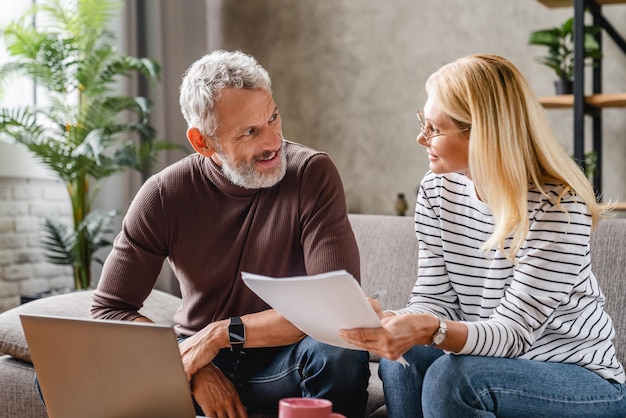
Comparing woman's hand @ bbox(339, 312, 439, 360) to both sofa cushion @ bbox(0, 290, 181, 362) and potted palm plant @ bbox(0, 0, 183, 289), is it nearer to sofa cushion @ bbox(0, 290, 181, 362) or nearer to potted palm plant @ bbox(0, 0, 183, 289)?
sofa cushion @ bbox(0, 290, 181, 362)

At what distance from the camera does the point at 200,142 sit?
1.83 meters

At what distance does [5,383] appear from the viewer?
1.95 m

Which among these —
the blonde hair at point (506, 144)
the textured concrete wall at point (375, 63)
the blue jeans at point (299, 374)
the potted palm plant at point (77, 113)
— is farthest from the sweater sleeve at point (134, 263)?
the textured concrete wall at point (375, 63)

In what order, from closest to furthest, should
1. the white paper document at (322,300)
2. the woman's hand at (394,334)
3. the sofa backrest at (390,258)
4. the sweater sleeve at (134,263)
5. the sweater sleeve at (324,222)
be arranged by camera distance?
1. the white paper document at (322,300)
2. the woman's hand at (394,334)
3. the sweater sleeve at (324,222)
4. the sweater sleeve at (134,263)
5. the sofa backrest at (390,258)

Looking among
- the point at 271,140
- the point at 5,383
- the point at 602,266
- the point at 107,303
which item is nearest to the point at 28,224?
the point at 5,383

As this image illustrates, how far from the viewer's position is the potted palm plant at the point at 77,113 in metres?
3.07

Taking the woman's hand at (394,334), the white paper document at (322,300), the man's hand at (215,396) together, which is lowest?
the man's hand at (215,396)

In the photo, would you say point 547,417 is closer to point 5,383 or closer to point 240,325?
point 240,325

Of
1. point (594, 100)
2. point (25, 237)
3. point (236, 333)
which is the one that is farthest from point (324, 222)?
point (25, 237)

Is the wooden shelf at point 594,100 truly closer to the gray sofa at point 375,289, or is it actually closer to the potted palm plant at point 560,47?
the potted palm plant at point 560,47

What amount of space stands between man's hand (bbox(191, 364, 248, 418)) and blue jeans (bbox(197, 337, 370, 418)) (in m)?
0.08

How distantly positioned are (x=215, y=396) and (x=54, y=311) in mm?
707

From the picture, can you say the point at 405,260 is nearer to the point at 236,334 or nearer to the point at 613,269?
the point at 613,269

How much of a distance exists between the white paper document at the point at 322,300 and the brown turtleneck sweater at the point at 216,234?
1.37 feet
